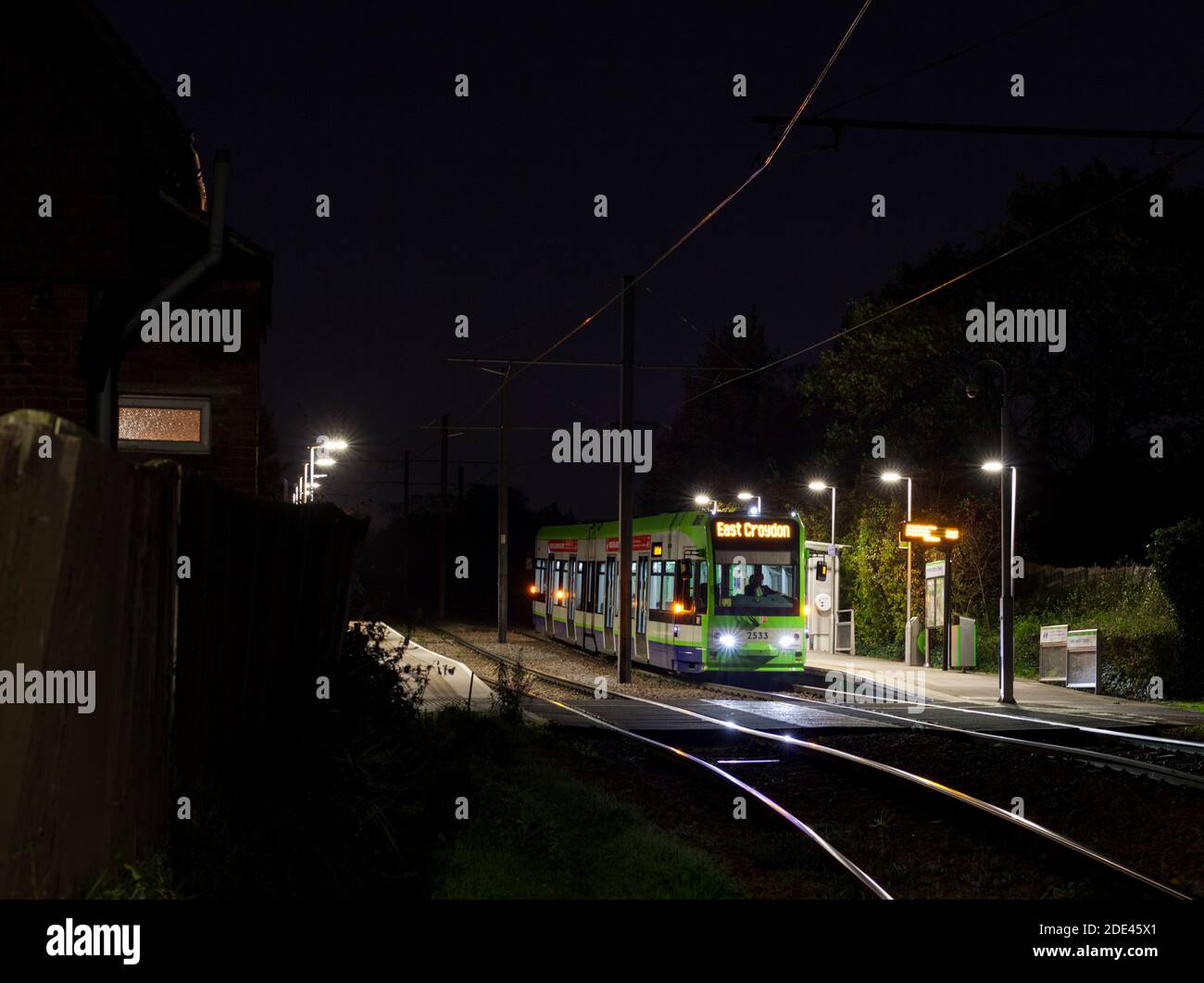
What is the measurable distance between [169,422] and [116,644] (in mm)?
15685

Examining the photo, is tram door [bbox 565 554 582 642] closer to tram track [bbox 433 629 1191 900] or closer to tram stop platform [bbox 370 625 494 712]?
tram stop platform [bbox 370 625 494 712]

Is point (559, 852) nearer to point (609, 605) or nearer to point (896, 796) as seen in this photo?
point (896, 796)

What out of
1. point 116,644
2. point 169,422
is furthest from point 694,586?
point 116,644

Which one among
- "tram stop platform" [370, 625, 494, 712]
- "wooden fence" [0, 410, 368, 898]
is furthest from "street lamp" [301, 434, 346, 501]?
"wooden fence" [0, 410, 368, 898]

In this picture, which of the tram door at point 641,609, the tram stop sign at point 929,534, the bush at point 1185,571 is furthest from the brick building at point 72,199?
the tram stop sign at point 929,534

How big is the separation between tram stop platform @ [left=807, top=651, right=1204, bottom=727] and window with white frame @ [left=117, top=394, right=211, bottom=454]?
12.9 meters

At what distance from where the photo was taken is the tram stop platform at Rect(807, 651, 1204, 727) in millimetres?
22161

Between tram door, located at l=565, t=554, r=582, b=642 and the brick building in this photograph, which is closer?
the brick building

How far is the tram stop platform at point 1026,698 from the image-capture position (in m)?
22.2

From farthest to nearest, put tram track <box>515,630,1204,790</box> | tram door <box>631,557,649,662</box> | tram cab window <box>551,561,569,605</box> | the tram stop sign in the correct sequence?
tram cab window <box>551,561,569,605</box> < the tram stop sign < tram door <box>631,557,649,662</box> < tram track <box>515,630,1204,790</box>

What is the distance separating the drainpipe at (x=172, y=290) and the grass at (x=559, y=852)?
392 cm

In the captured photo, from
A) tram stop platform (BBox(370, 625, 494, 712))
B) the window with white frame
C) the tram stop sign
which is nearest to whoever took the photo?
tram stop platform (BBox(370, 625, 494, 712))

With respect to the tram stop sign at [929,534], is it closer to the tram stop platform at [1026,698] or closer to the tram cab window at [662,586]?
the tram stop platform at [1026,698]
